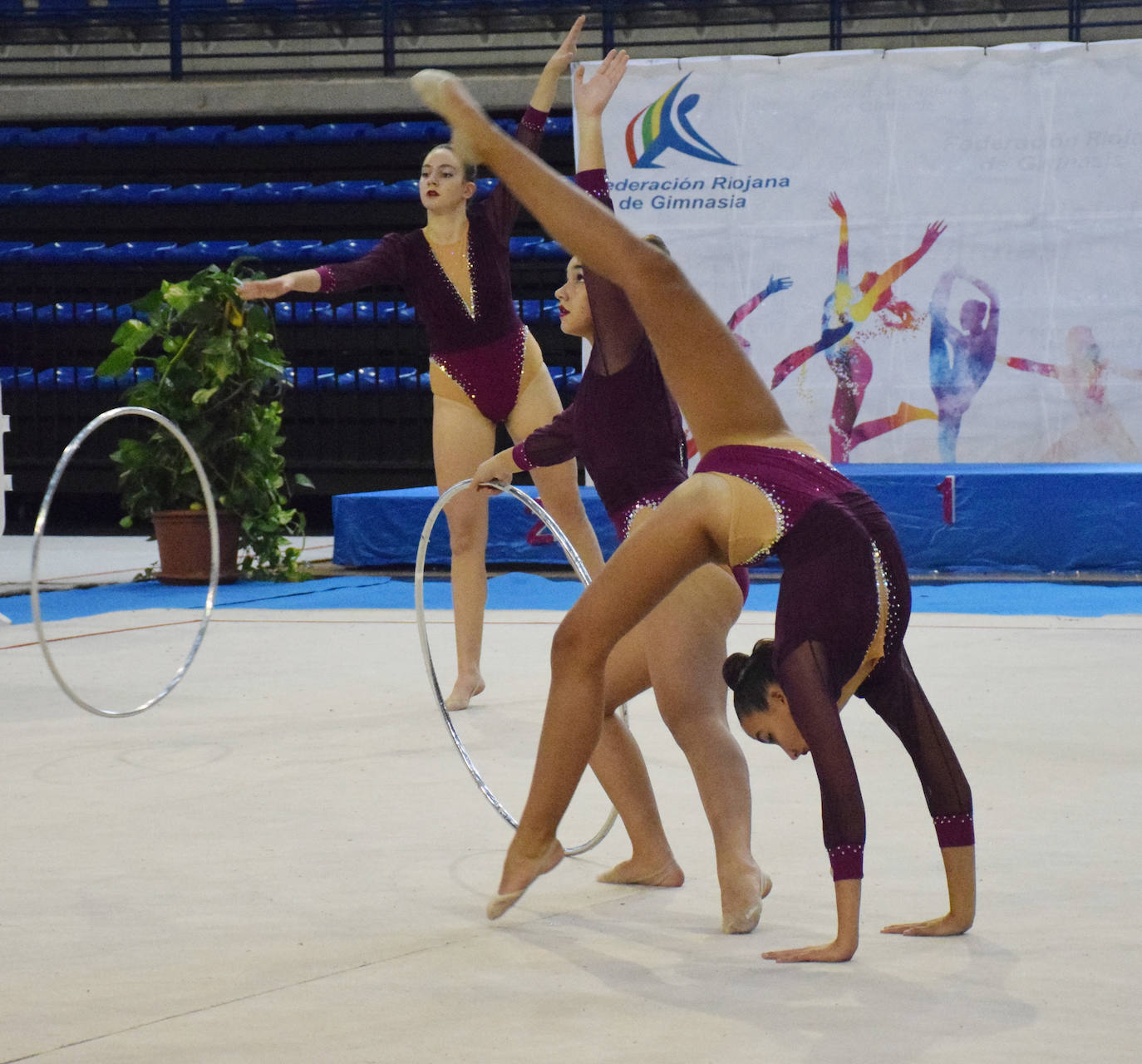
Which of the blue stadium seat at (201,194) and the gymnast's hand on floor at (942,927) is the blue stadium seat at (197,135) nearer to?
the blue stadium seat at (201,194)

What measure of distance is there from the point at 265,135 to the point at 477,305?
663 cm

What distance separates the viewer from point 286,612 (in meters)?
5.98

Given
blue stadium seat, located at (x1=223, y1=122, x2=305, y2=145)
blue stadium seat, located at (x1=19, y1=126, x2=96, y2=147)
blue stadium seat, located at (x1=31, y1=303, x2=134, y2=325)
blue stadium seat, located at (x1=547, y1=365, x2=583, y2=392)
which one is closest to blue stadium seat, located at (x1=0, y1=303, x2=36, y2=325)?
blue stadium seat, located at (x1=31, y1=303, x2=134, y2=325)

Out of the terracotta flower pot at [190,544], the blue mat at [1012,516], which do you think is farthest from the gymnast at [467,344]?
the terracotta flower pot at [190,544]

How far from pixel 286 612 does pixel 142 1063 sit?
14.5 feet

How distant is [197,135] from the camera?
10.4 meters

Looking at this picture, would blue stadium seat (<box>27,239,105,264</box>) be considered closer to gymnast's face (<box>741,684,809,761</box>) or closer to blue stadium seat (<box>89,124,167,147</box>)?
blue stadium seat (<box>89,124,167,147</box>)

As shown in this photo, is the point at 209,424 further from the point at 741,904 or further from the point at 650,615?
the point at 741,904

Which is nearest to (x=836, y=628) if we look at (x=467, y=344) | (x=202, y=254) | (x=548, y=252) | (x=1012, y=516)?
(x=467, y=344)

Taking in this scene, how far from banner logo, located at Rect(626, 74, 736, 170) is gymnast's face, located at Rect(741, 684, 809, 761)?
680 cm

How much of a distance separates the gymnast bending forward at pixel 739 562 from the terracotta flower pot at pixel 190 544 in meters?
5.19

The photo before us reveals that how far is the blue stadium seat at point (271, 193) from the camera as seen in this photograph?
A: 33.6 ft

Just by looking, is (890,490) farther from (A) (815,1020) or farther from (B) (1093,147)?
(A) (815,1020)

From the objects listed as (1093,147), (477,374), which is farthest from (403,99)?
(477,374)
